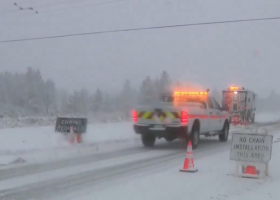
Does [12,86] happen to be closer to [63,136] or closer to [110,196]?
[63,136]

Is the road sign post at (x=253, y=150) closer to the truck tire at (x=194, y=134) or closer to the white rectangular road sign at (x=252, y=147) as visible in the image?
the white rectangular road sign at (x=252, y=147)

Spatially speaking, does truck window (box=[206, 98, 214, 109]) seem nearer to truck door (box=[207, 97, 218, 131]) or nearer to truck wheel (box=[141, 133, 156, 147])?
truck door (box=[207, 97, 218, 131])

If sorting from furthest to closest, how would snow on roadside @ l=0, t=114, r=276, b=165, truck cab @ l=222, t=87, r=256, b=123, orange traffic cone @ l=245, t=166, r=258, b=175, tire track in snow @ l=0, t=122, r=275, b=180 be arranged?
truck cab @ l=222, t=87, r=256, b=123, snow on roadside @ l=0, t=114, r=276, b=165, tire track in snow @ l=0, t=122, r=275, b=180, orange traffic cone @ l=245, t=166, r=258, b=175

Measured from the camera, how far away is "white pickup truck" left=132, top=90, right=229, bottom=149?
557 inches

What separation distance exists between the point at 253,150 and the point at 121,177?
2.91m

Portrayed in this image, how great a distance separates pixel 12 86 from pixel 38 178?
9052cm

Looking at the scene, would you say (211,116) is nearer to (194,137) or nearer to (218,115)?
(218,115)

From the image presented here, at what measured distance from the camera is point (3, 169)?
411 inches

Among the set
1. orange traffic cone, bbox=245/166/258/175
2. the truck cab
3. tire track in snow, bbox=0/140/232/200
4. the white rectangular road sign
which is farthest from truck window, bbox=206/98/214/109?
the truck cab

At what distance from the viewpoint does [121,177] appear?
9195mm

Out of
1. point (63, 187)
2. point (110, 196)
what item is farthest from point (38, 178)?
point (110, 196)

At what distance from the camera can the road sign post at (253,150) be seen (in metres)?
9.18

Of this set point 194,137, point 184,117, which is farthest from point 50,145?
point 194,137

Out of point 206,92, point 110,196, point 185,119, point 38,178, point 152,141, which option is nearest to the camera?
point 110,196
